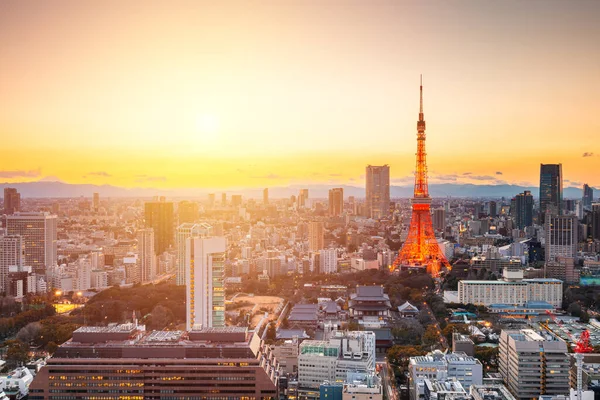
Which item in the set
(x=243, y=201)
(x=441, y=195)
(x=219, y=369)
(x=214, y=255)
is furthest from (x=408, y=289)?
(x=441, y=195)

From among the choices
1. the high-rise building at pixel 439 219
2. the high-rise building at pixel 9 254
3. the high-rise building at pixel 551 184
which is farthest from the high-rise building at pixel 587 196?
the high-rise building at pixel 9 254

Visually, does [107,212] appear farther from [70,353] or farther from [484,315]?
[70,353]

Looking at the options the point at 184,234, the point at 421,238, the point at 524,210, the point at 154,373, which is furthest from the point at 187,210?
the point at 154,373

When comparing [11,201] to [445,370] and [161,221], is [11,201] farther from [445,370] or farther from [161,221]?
[445,370]

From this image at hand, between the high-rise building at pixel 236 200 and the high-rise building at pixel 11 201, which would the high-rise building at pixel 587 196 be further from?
the high-rise building at pixel 11 201

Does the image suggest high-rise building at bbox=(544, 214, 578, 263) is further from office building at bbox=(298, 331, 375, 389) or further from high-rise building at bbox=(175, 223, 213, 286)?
office building at bbox=(298, 331, 375, 389)

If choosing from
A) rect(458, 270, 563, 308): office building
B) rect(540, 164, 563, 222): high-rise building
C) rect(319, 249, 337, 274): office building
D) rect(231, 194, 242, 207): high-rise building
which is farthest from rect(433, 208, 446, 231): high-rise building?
rect(458, 270, 563, 308): office building
